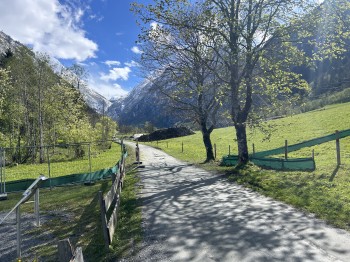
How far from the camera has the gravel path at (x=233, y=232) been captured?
19.5 ft

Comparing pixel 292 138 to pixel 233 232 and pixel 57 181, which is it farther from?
pixel 233 232

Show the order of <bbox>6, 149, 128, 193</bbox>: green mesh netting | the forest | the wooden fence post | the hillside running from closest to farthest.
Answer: the wooden fence post < <bbox>6, 149, 128, 193</bbox>: green mesh netting < the hillside < the forest

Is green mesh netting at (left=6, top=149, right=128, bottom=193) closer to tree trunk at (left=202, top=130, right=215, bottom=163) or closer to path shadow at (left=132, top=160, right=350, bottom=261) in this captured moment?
path shadow at (left=132, top=160, right=350, bottom=261)

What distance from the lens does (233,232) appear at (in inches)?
285

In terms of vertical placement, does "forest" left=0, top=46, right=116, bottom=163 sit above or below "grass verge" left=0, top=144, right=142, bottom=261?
above

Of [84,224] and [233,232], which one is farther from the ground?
[233,232]

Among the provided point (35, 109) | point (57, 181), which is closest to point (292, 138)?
point (57, 181)

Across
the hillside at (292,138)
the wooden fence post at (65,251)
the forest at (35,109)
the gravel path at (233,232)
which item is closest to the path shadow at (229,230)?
the gravel path at (233,232)

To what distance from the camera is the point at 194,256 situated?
19.7ft

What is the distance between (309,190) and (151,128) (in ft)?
380

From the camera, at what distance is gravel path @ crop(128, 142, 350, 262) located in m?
5.95

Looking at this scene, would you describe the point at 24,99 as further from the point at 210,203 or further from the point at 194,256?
the point at 194,256

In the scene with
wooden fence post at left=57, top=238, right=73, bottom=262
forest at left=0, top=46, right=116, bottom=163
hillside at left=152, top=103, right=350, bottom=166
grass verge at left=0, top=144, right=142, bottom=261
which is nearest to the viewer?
wooden fence post at left=57, top=238, right=73, bottom=262

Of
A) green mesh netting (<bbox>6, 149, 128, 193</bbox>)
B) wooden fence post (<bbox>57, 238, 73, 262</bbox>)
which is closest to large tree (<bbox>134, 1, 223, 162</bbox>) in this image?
green mesh netting (<bbox>6, 149, 128, 193</bbox>)
